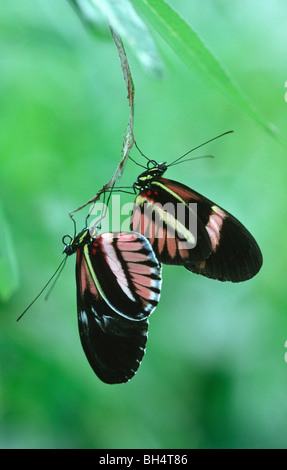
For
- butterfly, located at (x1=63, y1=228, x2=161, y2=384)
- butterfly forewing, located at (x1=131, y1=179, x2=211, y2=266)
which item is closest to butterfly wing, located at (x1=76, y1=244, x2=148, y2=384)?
butterfly, located at (x1=63, y1=228, x2=161, y2=384)

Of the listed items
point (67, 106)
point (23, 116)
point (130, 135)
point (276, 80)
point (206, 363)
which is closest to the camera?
point (130, 135)

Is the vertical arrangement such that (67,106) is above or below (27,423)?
above

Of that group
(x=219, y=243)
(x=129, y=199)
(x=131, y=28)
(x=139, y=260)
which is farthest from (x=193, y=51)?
(x=129, y=199)

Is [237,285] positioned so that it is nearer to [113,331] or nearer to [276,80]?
[276,80]

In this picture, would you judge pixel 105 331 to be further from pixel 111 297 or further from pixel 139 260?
pixel 139 260

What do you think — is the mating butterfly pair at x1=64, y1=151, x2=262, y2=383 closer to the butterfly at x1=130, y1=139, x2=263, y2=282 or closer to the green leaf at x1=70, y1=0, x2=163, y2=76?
the butterfly at x1=130, y1=139, x2=263, y2=282

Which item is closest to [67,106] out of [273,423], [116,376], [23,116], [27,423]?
[23,116]
